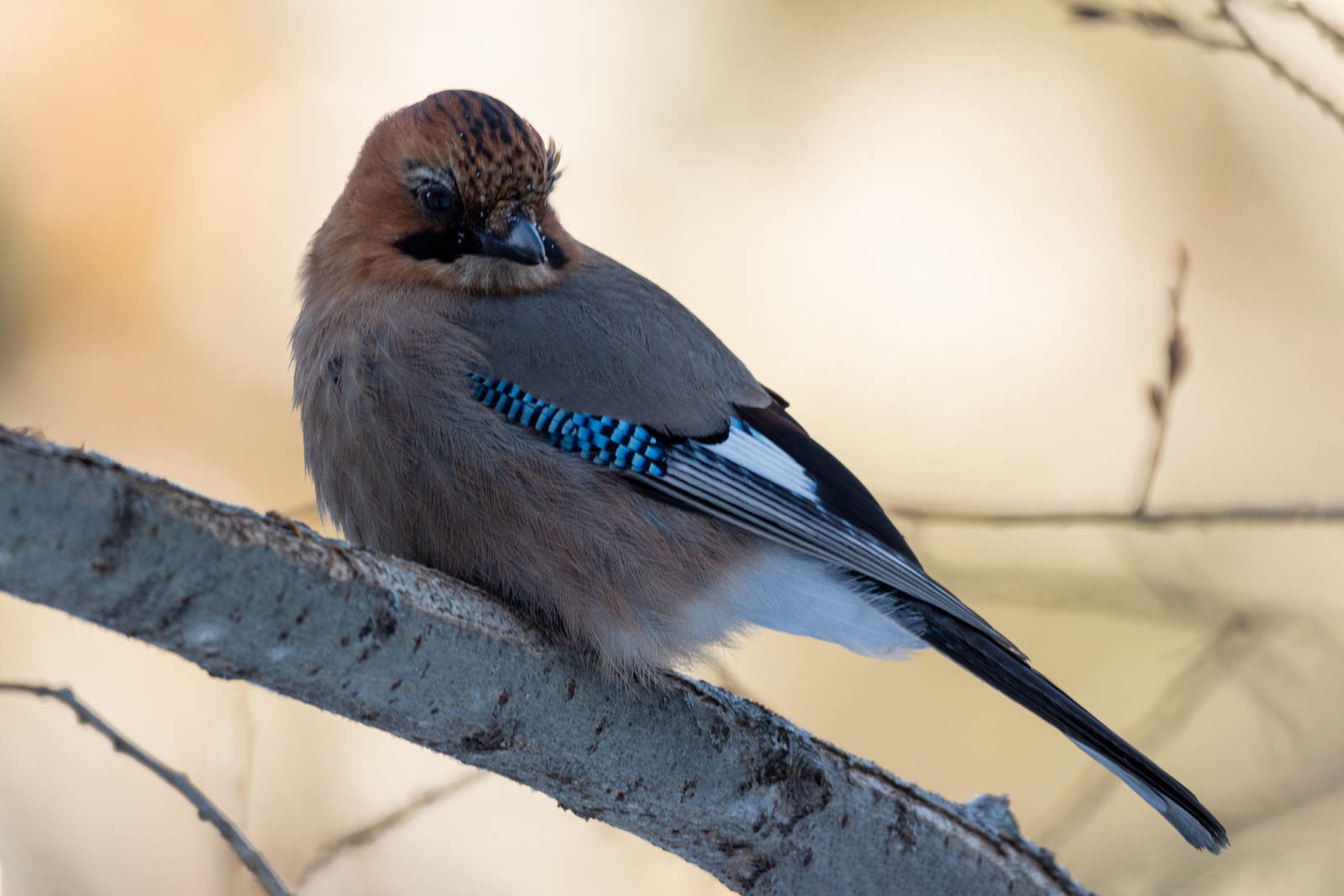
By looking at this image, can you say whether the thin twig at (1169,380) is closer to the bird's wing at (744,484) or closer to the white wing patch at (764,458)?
the bird's wing at (744,484)

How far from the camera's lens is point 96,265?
5797 millimetres

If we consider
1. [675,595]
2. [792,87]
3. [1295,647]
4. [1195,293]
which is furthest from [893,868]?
[792,87]

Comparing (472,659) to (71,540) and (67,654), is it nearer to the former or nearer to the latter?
(71,540)

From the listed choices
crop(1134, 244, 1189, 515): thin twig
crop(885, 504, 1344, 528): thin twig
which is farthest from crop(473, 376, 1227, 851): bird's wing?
crop(1134, 244, 1189, 515): thin twig

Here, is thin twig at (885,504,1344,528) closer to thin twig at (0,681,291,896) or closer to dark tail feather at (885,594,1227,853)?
dark tail feather at (885,594,1227,853)

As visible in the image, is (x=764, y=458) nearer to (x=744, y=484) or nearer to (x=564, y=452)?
(x=744, y=484)

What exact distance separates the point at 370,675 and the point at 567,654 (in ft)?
1.77

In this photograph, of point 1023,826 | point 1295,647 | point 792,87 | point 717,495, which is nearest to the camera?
point 717,495

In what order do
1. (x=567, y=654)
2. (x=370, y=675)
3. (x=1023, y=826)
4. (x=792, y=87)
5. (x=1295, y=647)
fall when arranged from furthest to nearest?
(x=792, y=87), (x=1023, y=826), (x=1295, y=647), (x=567, y=654), (x=370, y=675)

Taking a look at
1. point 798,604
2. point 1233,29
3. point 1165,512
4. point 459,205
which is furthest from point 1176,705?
point 459,205

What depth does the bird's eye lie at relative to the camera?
3.35 m

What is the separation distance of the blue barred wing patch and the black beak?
Result: 368 mm

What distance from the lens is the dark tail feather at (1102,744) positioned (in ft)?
9.39

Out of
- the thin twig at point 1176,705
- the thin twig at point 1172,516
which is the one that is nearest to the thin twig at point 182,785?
the thin twig at point 1172,516
